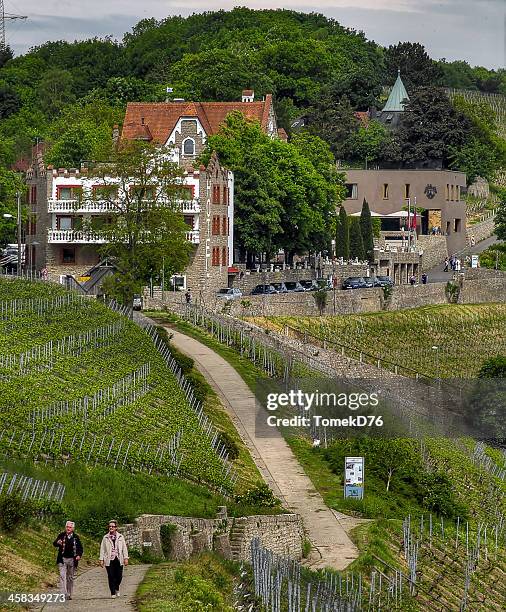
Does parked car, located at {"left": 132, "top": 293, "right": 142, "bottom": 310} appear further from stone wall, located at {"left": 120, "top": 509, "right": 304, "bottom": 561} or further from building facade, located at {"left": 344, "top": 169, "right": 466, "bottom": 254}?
building facade, located at {"left": 344, "top": 169, "right": 466, "bottom": 254}

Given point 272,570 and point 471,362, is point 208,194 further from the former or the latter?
point 272,570

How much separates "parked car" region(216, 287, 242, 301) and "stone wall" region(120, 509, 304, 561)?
5170 cm

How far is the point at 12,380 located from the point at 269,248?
61.3m

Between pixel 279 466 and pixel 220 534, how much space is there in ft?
44.7

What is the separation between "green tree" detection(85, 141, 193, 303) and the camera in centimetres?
8569

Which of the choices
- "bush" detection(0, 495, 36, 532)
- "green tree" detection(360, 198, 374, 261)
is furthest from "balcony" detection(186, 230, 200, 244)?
"bush" detection(0, 495, 36, 532)

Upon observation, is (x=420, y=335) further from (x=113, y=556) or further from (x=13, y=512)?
(x=113, y=556)

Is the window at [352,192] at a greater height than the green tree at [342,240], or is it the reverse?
the window at [352,192]

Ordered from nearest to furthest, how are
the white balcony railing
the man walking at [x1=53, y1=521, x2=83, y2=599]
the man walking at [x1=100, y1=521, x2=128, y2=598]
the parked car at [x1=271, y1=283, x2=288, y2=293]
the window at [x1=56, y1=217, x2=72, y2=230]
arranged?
1. the man walking at [x1=53, y1=521, x2=83, y2=599]
2. the man walking at [x1=100, y1=521, x2=128, y2=598]
3. the white balcony railing
4. the window at [x1=56, y1=217, x2=72, y2=230]
5. the parked car at [x1=271, y1=283, x2=288, y2=293]

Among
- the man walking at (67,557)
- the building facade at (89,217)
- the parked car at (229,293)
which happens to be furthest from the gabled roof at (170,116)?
the man walking at (67,557)

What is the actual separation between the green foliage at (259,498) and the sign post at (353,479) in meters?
4.25

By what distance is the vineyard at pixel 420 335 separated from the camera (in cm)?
10406

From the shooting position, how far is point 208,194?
350ft

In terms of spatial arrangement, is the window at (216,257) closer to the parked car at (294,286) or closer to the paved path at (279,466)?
the parked car at (294,286)
